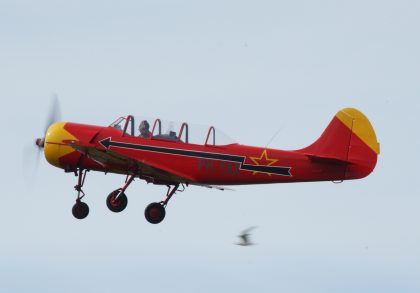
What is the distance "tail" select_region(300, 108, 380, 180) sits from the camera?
22734mm

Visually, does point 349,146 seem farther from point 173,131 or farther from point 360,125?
point 173,131

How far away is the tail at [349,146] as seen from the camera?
895 inches

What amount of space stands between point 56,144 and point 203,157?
3495mm

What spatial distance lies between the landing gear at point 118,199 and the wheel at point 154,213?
618 mm

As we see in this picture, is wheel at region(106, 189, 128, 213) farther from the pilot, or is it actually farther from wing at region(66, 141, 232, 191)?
the pilot

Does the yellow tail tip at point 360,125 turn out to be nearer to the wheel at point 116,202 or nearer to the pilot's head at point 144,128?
the pilot's head at point 144,128

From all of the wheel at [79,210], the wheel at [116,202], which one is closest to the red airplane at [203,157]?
the wheel at [116,202]

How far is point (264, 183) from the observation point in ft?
74.9

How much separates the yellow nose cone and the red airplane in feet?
0.08

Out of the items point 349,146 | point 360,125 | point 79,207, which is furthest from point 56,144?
point 360,125

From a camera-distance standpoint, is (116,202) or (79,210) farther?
(79,210)

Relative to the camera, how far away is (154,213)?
22.9 metres

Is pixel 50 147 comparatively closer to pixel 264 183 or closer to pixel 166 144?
pixel 166 144

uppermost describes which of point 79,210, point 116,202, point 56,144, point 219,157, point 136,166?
point 219,157
